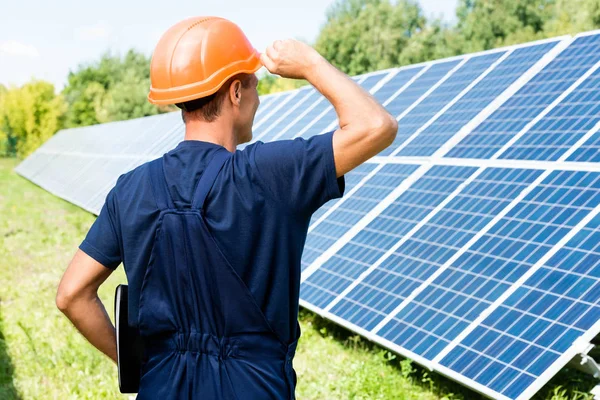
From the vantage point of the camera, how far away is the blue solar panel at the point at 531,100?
7637 mm

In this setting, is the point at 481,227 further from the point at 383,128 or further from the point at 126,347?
the point at 383,128

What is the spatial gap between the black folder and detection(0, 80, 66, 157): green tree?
52.5 metres

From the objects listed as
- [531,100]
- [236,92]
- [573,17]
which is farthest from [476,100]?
[573,17]

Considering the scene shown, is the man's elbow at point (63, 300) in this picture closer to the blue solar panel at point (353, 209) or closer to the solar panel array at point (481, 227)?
the solar panel array at point (481, 227)

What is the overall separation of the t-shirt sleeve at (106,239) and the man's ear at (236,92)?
517 mm

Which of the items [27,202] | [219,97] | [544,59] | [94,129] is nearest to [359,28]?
[94,129]

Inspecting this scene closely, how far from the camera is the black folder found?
3020 mm

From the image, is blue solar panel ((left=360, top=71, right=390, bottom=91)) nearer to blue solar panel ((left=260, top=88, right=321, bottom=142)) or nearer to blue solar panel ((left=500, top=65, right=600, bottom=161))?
blue solar panel ((left=260, top=88, right=321, bottom=142))

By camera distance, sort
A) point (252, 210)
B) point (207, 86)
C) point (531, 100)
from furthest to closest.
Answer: point (531, 100) → point (207, 86) → point (252, 210)

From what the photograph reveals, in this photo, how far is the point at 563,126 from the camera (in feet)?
23.2

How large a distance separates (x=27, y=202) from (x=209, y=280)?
66.2 ft

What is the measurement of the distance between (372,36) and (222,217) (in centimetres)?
6647

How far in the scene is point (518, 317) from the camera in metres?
5.74

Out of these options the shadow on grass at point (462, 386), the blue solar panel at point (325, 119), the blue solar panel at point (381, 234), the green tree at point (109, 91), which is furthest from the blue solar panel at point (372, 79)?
the green tree at point (109, 91)
